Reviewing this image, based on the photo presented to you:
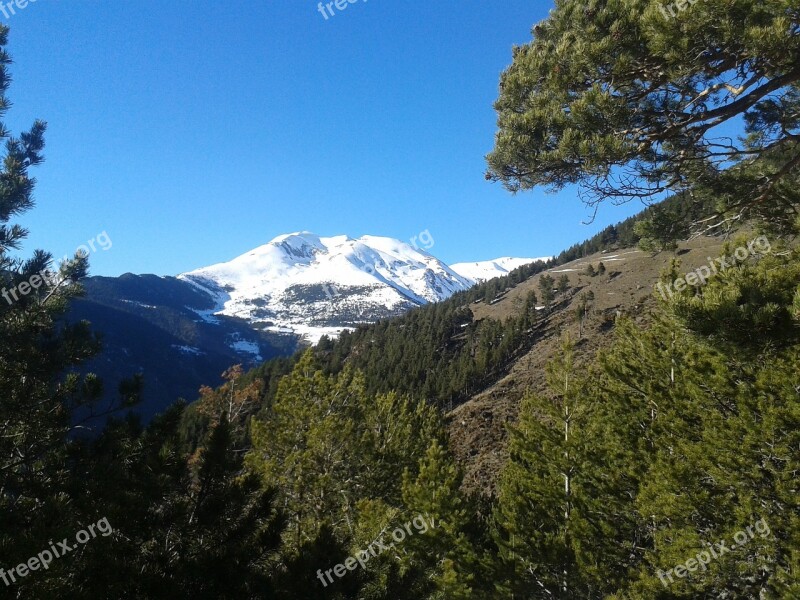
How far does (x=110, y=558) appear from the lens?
3.44 meters

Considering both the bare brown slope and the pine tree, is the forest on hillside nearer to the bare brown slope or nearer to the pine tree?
the pine tree

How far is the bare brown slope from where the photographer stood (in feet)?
A: 122

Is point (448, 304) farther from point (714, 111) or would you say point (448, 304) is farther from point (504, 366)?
point (714, 111)

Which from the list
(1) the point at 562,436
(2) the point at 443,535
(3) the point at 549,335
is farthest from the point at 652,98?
(3) the point at 549,335

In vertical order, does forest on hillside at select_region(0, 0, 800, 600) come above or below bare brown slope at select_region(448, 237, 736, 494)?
above

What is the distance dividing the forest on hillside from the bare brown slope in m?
1.91

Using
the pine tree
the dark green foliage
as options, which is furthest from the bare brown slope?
the pine tree

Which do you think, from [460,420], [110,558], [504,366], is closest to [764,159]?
[110,558]

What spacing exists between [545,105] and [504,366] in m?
76.3

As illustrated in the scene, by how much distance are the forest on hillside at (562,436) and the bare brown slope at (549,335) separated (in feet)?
6.28

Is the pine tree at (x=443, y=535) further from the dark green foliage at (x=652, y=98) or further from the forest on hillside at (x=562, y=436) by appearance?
the dark green foliage at (x=652, y=98)

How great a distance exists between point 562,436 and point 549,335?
241ft

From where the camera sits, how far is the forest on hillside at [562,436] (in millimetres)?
4113

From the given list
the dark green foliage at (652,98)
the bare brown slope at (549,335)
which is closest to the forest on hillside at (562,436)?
the dark green foliage at (652,98)
